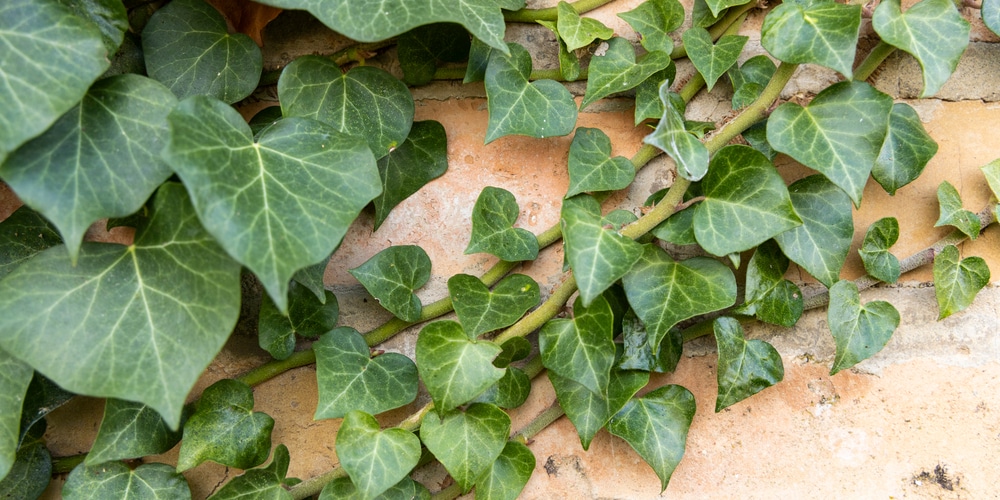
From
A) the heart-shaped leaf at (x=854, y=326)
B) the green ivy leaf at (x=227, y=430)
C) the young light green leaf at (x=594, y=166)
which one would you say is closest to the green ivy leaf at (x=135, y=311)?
the green ivy leaf at (x=227, y=430)

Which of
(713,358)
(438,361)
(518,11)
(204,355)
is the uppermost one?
(518,11)

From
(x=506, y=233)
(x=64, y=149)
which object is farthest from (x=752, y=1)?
(x=64, y=149)

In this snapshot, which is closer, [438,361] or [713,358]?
[438,361]

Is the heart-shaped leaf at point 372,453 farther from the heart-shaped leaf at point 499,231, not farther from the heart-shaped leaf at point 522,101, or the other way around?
the heart-shaped leaf at point 522,101

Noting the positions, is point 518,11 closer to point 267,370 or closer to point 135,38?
point 135,38

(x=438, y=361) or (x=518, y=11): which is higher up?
(x=518, y=11)

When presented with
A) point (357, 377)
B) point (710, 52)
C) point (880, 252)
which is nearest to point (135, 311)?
point (357, 377)

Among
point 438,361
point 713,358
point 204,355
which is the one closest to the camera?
point 204,355
